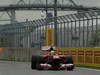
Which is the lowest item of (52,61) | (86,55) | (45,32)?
(86,55)

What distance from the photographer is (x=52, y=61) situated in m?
21.9

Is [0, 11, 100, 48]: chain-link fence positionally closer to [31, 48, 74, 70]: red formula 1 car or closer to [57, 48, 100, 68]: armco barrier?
[57, 48, 100, 68]: armco barrier

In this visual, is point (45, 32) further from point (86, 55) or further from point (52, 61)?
point (52, 61)

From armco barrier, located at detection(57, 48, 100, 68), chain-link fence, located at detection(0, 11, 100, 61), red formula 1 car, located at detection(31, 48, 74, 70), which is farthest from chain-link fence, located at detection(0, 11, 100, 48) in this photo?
red formula 1 car, located at detection(31, 48, 74, 70)

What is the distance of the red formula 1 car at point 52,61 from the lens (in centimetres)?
2188

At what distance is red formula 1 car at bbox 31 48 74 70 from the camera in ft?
71.8

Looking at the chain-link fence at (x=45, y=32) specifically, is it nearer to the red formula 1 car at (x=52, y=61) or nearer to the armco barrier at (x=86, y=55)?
the armco barrier at (x=86, y=55)

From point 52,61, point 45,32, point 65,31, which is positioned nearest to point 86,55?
point 52,61

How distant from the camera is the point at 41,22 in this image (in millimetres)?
42625

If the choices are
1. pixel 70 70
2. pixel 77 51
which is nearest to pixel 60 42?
pixel 77 51

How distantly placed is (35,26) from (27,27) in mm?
2869

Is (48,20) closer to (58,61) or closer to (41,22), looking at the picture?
(41,22)

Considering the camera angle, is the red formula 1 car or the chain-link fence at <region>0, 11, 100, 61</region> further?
the chain-link fence at <region>0, 11, 100, 61</region>

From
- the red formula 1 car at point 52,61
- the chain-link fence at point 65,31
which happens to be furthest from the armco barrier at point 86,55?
the red formula 1 car at point 52,61
